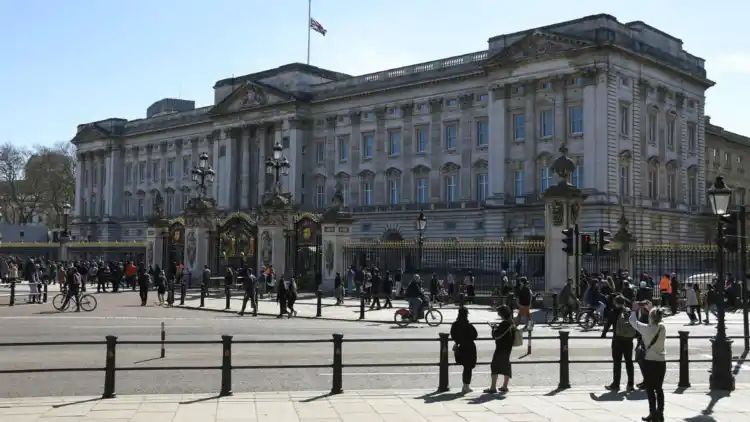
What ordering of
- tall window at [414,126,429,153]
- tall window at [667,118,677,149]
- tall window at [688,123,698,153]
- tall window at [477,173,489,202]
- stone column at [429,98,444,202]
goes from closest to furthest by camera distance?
tall window at [667,118,677,149] < tall window at [688,123,698,153] < tall window at [477,173,489,202] < stone column at [429,98,444,202] < tall window at [414,126,429,153]

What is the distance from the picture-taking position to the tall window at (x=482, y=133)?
68.6 meters

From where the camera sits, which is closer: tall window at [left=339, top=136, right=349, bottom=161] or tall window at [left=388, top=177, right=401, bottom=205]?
tall window at [left=388, top=177, right=401, bottom=205]

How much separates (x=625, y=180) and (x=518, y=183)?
8.01m

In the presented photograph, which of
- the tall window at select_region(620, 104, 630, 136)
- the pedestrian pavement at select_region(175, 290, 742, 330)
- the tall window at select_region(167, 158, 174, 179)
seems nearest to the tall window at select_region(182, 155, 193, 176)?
the tall window at select_region(167, 158, 174, 179)

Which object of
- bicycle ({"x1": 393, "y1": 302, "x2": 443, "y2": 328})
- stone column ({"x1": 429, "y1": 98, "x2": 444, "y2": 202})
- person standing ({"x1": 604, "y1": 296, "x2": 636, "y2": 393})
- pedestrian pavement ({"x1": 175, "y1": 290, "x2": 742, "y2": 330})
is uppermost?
stone column ({"x1": 429, "y1": 98, "x2": 444, "y2": 202})

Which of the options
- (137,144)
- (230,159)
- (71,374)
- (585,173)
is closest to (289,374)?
(71,374)

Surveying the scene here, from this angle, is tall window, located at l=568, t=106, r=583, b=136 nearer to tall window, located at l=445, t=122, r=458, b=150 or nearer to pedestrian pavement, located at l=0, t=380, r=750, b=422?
tall window, located at l=445, t=122, r=458, b=150

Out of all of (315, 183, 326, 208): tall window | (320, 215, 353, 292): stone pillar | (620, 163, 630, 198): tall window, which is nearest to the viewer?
(320, 215, 353, 292): stone pillar

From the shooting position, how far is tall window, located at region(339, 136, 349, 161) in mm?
80188

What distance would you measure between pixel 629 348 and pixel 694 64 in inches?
2401

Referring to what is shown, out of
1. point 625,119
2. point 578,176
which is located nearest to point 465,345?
point 578,176

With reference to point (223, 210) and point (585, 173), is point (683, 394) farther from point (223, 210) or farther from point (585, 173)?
point (223, 210)

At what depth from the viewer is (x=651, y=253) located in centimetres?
3597

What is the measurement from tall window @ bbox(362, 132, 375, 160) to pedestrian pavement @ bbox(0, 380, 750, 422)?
213 ft
